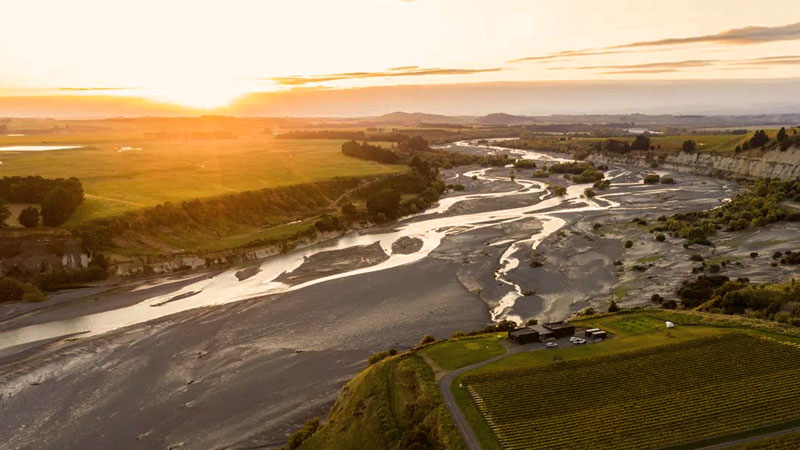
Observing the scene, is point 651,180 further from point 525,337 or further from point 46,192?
point 46,192

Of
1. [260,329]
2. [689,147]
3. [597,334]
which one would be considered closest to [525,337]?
[597,334]

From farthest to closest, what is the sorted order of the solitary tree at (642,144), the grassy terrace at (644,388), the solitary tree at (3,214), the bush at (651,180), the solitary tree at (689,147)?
the solitary tree at (642,144) < the solitary tree at (689,147) < the bush at (651,180) < the solitary tree at (3,214) < the grassy terrace at (644,388)

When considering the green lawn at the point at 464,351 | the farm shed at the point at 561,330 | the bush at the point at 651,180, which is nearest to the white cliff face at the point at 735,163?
the bush at the point at 651,180

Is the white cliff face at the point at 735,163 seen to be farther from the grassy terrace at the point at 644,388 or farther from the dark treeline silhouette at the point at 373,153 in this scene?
the grassy terrace at the point at 644,388

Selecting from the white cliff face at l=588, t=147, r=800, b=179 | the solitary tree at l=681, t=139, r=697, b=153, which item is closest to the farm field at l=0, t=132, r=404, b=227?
the white cliff face at l=588, t=147, r=800, b=179

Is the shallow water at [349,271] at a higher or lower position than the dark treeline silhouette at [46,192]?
lower

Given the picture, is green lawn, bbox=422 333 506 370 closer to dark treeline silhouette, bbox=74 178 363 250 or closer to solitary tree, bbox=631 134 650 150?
dark treeline silhouette, bbox=74 178 363 250
